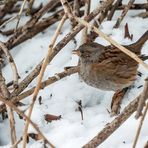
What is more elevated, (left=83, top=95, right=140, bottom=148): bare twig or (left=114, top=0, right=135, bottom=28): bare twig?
(left=83, top=95, right=140, bottom=148): bare twig

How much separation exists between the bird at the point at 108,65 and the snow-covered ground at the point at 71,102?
97 mm

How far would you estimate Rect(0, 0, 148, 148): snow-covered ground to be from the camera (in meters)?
3.09

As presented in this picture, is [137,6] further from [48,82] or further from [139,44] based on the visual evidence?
Result: [48,82]

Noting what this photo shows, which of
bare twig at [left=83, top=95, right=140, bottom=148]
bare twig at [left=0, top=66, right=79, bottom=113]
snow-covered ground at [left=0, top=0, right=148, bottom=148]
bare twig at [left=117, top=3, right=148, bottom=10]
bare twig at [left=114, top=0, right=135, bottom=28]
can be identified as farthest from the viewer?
bare twig at [left=117, top=3, right=148, bottom=10]

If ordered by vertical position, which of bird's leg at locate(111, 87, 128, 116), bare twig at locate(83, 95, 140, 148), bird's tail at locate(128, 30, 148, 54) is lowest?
bird's leg at locate(111, 87, 128, 116)

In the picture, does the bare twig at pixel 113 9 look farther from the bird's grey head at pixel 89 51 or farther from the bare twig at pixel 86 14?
the bird's grey head at pixel 89 51

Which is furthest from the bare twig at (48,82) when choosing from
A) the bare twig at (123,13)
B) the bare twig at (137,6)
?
the bare twig at (137,6)

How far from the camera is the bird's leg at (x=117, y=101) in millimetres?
3372

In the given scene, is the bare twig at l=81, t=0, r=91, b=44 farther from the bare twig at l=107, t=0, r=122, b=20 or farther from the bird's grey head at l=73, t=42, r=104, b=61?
the bare twig at l=107, t=0, r=122, b=20

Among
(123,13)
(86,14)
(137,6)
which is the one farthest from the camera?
(137,6)

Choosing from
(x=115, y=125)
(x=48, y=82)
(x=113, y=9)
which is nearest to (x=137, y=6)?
(x=113, y=9)

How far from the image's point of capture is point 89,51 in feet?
12.5

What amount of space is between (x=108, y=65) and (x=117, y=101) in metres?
0.40

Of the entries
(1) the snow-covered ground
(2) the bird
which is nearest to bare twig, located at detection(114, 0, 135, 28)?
(1) the snow-covered ground
